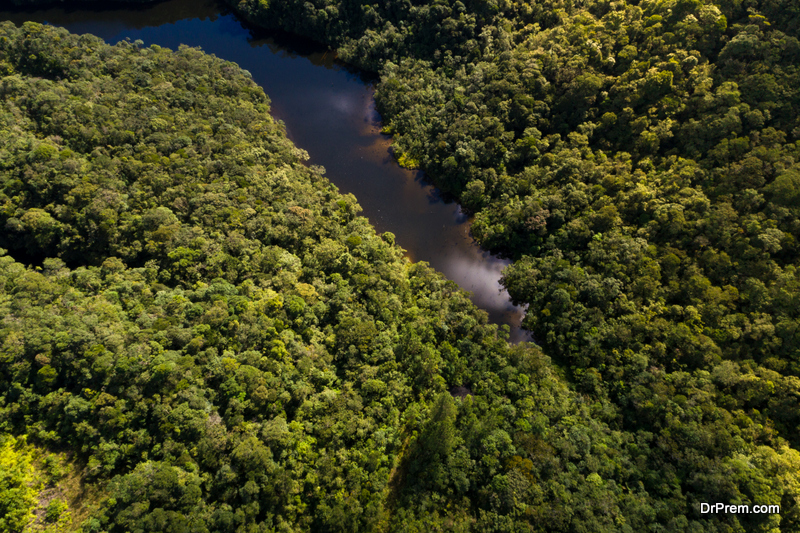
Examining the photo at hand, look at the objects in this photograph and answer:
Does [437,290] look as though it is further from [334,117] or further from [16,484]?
[16,484]

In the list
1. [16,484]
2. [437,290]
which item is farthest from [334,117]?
[16,484]

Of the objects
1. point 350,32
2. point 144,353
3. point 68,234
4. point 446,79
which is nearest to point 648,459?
point 144,353

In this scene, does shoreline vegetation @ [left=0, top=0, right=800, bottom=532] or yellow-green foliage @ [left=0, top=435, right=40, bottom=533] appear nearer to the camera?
yellow-green foliage @ [left=0, top=435, right=40, bottom=533]

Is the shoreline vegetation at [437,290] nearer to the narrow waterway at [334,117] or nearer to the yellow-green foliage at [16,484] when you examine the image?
the yellow-green foliage at [16,484]

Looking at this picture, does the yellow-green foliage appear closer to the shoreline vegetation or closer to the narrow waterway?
the shoreline vegetation

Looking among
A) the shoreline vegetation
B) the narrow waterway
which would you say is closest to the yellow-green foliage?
the shoreline vegetation

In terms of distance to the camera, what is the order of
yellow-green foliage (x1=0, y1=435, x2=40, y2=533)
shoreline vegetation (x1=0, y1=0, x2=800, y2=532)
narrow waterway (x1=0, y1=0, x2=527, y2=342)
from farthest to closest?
narrow waterway (x1=0, y1=0, x2=527, y2=342) < shoreline vegetation (x1=0, y1=0, x2=800, y2=532) < yellow-green foliage (x1=0, y1=435, x2=40, y2=533)

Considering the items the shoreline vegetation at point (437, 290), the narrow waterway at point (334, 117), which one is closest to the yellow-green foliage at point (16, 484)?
the shoreline vegetation at point (437, 290)
